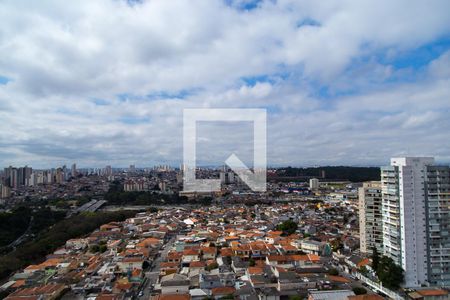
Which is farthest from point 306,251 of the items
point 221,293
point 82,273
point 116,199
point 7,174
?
point 7,174

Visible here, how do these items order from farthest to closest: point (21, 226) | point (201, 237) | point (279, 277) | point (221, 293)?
point (21, 226), point (201, 237), point (279, 277), point (221, 293)

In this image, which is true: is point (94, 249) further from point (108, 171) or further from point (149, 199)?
point (108, 171)

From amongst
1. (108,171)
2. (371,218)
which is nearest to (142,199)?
(371,218)

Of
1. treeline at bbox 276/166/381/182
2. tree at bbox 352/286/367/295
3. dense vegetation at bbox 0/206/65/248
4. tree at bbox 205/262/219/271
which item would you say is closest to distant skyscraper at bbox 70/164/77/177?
dense vegetation at bbox 0/206/65/248

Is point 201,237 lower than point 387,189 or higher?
lower

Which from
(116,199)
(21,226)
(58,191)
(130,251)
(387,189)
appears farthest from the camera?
(58,191)

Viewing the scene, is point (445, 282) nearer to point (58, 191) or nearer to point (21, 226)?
point (21, 226)
